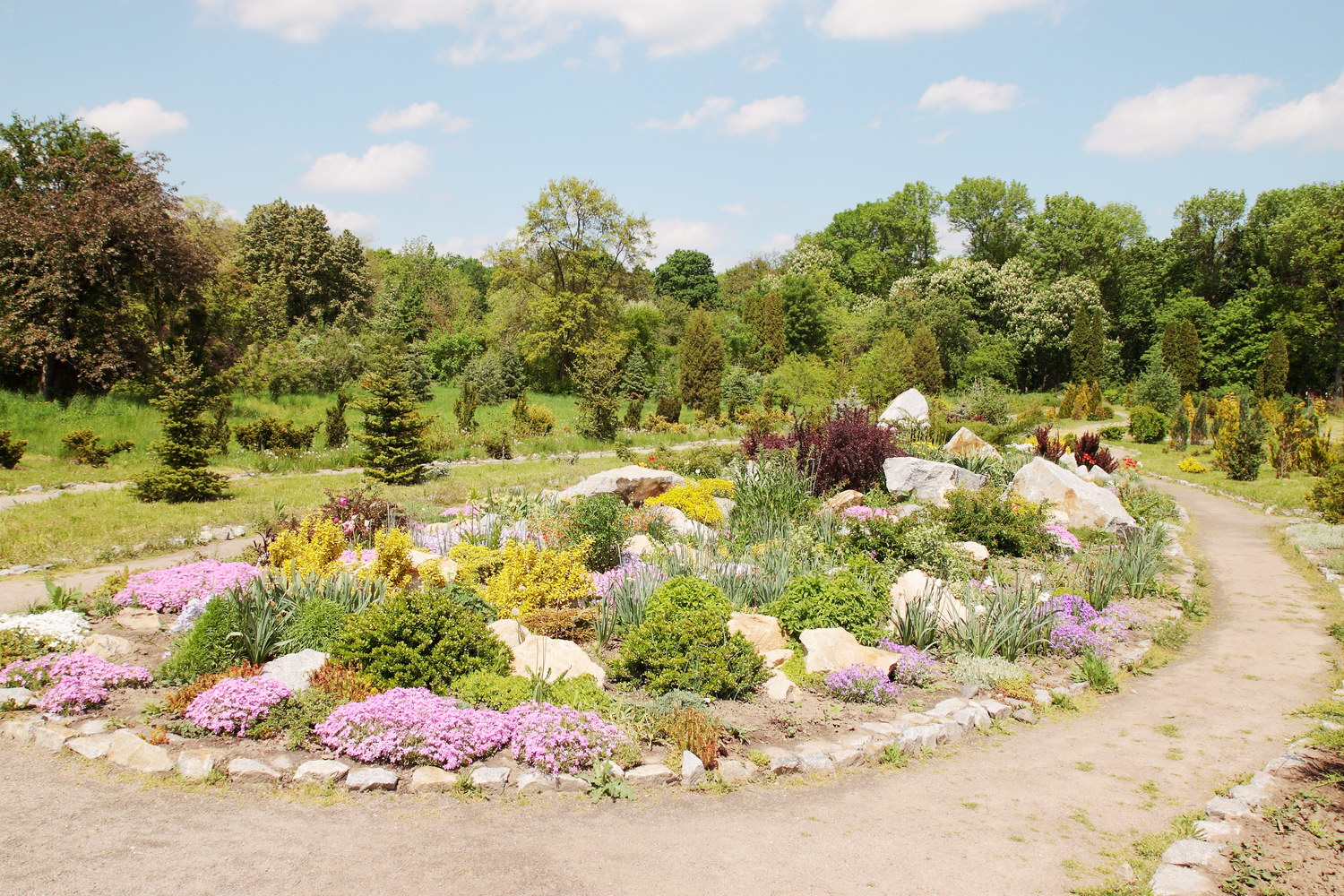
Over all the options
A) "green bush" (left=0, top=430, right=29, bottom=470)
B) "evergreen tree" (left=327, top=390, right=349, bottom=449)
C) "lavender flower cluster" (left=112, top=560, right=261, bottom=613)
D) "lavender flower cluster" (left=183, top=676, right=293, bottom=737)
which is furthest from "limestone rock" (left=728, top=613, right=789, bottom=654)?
"green bush" (left=0, top=430, right=29, bottom=470)

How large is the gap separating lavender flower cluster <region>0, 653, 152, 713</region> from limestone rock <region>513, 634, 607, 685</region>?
2676 millimetres

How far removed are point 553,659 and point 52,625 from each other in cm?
404

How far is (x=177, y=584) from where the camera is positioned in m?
7.34

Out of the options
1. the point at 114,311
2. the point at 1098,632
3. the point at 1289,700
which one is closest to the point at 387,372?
the point at 114,311

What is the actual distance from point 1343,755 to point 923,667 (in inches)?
103

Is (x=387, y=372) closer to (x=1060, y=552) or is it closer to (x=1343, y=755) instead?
(x=1060, y=552)

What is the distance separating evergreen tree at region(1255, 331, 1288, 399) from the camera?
32812 millimetres

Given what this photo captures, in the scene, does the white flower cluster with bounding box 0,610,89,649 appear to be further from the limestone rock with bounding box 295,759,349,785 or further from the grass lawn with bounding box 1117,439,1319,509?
the grass lawn with bounding box 1117,439,1319,509

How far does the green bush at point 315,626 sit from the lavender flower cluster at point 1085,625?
618 cm

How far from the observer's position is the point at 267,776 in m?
4.43

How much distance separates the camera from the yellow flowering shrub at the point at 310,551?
727 cm

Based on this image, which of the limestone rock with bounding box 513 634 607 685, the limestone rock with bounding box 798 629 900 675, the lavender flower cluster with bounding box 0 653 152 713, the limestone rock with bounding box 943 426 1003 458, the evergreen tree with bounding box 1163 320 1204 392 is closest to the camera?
the lavender flower cluster with bounding box 0 653 152 713

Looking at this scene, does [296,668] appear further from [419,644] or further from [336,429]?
→ [336,429]

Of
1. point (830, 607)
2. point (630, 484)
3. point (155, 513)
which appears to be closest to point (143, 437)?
point (155, 513)
